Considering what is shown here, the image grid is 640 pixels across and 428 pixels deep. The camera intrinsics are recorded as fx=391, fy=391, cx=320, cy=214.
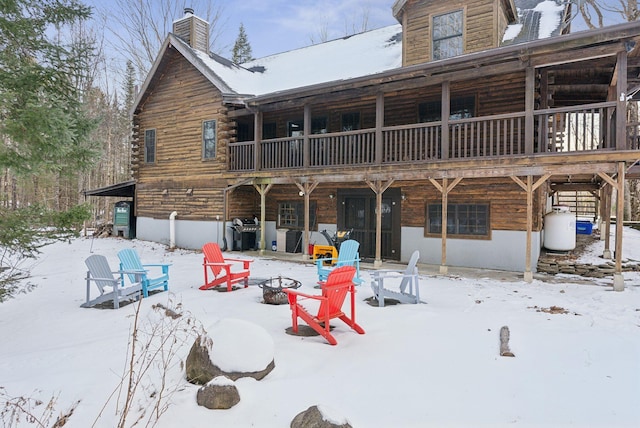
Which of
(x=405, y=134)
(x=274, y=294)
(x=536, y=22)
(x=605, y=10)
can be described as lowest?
(x=274, y=294)

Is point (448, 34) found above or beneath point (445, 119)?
above

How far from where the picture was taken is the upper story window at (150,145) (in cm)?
1633

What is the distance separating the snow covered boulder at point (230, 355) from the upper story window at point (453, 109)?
30.8ft

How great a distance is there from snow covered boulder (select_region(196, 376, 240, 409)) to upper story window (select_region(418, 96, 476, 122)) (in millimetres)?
10014

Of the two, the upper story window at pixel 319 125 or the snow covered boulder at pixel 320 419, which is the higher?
the upper story window at pixel 319 125

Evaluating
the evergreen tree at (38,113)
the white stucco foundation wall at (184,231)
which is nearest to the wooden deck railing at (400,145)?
the white stucco foundation wall at (184,231)

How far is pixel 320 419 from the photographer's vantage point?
2918mm

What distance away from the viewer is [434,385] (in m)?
3.75

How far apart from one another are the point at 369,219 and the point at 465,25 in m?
6.24

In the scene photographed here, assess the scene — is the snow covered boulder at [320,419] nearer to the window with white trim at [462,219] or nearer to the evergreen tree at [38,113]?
the evergreen tree at [38,113]

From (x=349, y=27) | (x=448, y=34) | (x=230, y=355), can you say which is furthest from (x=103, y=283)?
(x=349, y=27)

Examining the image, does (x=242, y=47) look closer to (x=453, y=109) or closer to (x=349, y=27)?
(x=349, y=27)

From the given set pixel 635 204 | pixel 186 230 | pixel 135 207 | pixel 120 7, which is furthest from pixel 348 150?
pixel 635 204

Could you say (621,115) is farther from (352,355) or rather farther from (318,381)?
(318,381)
